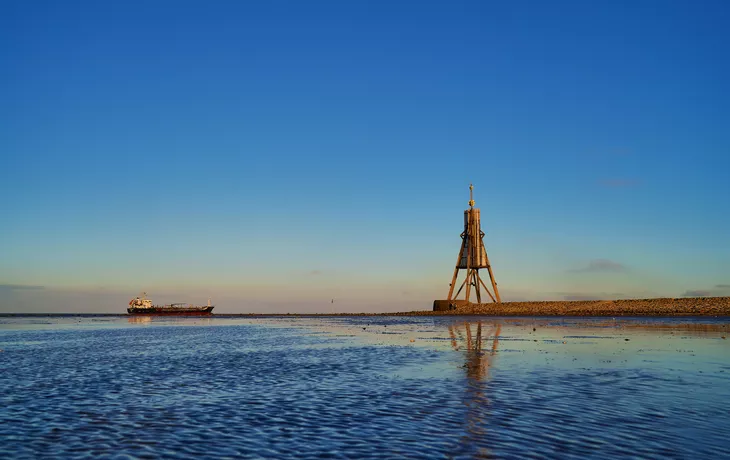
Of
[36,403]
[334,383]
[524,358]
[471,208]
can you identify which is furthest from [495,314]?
[36,403]

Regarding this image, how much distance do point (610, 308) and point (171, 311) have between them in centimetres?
12666

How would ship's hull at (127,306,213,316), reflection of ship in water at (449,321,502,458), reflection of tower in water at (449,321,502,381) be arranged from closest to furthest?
reflection of ship in water at (449,321,502,458)
reflection of tower in water at (449,321,502,381)
ship's hull at (127,306,213,316)

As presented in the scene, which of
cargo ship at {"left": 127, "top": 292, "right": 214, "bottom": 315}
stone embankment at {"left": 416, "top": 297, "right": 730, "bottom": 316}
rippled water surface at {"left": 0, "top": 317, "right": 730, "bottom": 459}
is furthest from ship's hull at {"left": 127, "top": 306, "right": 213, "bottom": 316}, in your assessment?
rippled water surface at {"left": 0, "top": 317, "right": 730, "bottom": 459}

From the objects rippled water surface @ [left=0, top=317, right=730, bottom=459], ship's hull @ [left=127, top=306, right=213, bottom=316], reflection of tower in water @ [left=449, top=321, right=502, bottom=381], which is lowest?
rippled water surface @ [left=0, top=317, right=730, bottom=459]

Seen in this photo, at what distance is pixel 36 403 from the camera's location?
1555 centimetres

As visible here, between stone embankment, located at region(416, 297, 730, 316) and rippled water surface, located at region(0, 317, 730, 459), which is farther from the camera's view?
stone embankment, located at region(416, 297, 730, 316)

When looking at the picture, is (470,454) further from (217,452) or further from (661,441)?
(217,452)

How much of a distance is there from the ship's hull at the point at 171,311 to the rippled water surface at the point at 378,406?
147425mm

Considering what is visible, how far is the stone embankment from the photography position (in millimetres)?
72875

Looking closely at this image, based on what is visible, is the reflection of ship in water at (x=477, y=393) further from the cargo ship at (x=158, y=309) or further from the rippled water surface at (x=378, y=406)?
the cargo ship at (x=158, y=309)

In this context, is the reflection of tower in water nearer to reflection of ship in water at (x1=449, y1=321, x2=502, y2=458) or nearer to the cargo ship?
reflection of ship in water at (x1=449, y1=321, x2=502, y2=458)

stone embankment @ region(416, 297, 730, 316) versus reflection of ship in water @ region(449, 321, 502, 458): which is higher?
stone embankment @ region(416, 297, 730, 316)

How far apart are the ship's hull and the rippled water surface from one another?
147425 millimetres

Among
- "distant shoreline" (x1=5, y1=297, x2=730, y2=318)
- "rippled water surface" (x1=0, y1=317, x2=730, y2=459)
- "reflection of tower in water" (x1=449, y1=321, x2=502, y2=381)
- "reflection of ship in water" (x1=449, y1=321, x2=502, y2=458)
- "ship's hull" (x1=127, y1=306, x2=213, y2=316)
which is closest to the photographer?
"rippled water surface" (x1=0, y1=317, x2=730, y2=459)
